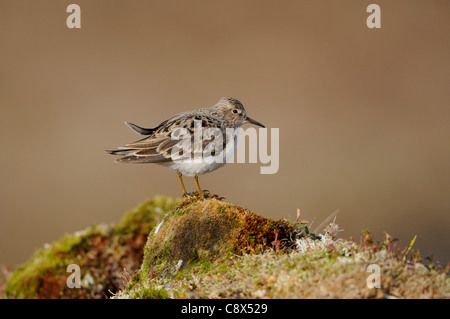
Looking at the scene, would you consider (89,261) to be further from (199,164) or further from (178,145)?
(199,164)

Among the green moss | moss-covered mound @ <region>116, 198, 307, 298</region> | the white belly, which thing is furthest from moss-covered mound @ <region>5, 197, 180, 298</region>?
the green moss

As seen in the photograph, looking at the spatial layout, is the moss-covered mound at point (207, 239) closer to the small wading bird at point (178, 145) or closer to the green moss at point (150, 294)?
the green moss at point (150, 294)

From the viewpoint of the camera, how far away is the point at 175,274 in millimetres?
6531

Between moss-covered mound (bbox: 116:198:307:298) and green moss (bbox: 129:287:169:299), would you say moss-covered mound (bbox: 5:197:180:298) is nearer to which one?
moss-covered mound (bbox: 116:198:307:298)

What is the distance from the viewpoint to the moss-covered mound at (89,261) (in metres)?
10.1

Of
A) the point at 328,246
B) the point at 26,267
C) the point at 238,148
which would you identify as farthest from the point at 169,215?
the point at 26,267

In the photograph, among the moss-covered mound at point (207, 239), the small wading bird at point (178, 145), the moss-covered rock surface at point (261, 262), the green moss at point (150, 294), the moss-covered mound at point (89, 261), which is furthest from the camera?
the moss-covered mound at point (89, 261)

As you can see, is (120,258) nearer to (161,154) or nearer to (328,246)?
(161,154)

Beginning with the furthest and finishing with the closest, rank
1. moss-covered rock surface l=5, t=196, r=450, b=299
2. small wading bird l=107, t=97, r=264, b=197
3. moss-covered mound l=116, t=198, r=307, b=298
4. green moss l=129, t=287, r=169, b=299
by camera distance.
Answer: small wading bird l=107, t=97, r=264, b=197
moss-covered mound l=116, t=198, r=307, b=298
green moss l=129, t=287, r=169, b=299
moss-covered rock surface l=5, t=196, r=450, b=299

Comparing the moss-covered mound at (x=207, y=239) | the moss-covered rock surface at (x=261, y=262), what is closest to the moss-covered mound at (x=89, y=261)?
the moss-covered mound at (x=207, y=239)

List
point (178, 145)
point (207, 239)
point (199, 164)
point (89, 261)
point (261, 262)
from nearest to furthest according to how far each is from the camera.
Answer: point (261, 262) < point (207, 239) < point (199, 164) < point (178, 145) < point (89, 261)

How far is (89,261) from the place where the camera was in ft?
35.1

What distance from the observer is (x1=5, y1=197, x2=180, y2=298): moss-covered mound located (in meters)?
10.1

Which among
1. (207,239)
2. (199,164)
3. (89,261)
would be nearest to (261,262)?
(207,239)
